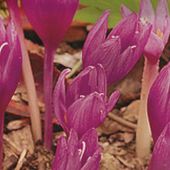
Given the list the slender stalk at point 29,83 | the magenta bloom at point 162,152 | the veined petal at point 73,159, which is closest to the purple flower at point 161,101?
the magenta bloom at point 162,152

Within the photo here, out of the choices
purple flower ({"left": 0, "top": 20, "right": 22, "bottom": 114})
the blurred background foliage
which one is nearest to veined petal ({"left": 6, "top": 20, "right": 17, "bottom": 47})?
purple flower ({"left": 0, "top": 20, "right": 22, "bottom": 114})

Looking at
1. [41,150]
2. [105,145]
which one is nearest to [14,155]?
[41,150]

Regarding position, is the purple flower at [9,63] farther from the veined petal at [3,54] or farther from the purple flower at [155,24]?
the purple flower at [155,24]

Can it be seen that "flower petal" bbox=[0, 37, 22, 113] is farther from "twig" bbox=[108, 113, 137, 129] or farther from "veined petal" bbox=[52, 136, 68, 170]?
"twig" bbox=[108, 113, 137, 129]

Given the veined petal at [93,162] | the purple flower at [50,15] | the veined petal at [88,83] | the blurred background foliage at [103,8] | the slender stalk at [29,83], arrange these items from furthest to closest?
the blurred background foliage at [103,8], the slender stalk at [29,83], the purple flower at [50,15], the veined petal at [88,83], the veined petal at [93,162]

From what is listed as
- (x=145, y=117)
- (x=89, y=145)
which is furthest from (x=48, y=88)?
(x=89, y=145)

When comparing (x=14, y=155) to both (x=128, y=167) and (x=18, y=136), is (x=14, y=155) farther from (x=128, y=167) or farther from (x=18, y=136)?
(x=128, y=167)
